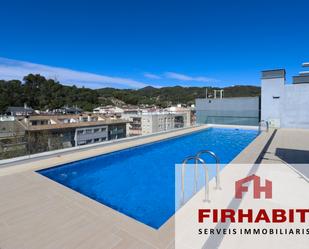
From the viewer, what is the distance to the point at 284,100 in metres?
12.4

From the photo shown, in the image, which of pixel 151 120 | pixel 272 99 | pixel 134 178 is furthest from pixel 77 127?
pixel 134 178

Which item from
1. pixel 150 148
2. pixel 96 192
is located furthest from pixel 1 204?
pixel 150 148

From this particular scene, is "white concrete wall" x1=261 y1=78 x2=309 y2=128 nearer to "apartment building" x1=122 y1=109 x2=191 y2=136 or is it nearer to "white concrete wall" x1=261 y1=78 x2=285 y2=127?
"white concrete wall" x1=261 y1=78 x2=285 y2=127

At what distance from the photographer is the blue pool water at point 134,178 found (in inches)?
147

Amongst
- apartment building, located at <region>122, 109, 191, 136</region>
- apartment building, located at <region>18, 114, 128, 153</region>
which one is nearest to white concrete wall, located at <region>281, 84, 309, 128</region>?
apartment building, located at <region>122, 109, 191, 136</region>

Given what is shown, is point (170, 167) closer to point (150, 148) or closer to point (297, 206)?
point (150, 148)

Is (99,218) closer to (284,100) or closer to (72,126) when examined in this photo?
(284,100)

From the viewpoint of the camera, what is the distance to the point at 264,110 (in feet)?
42.7

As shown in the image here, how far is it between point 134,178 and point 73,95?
48508 millimetres

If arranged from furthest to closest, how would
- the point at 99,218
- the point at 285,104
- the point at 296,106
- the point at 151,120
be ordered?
the point at 151,120
the point at 285,104
the point at 296,106
the point at 99,218

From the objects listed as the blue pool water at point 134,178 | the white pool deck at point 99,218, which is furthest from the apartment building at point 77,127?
the white pool deck at point 99,218

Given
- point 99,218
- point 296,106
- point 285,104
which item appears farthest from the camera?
A: point 285,104

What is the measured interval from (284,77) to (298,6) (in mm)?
3860

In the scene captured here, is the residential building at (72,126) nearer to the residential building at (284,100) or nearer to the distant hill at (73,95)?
the residential building at (284,100)
